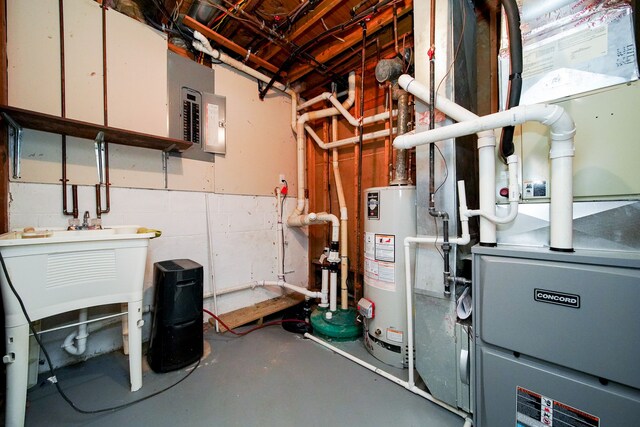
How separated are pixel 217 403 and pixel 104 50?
256 centimetres

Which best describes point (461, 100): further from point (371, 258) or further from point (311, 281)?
point (311, 281)

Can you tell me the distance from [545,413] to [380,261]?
1049mm

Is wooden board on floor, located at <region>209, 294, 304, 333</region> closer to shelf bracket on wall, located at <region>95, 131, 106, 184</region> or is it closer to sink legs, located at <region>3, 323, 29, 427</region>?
sink legs, located at <region>3, 323, 29, 427</region>

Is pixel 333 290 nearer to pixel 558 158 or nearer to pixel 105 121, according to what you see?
pixel 558 158

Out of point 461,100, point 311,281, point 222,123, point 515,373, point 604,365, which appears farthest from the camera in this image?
point 311,281

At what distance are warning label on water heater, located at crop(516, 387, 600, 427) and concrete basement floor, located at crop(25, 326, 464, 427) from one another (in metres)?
0.40

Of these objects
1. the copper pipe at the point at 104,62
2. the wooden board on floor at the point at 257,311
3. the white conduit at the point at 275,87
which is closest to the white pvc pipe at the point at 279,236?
the white conduit at the point at 275,87

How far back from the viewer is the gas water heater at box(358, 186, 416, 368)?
171 centimetres

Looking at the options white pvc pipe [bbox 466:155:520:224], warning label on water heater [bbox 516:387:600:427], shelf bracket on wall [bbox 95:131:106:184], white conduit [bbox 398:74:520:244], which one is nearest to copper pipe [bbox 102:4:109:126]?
shelf bracket on wall [bbox 95:131:106:184]

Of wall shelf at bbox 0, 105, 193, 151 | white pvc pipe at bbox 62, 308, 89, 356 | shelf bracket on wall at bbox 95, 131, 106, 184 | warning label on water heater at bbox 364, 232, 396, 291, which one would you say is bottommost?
white pvc pipe at bbox 62, 308, 89, 356

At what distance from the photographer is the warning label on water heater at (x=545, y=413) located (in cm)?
88

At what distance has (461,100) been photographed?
1454mm

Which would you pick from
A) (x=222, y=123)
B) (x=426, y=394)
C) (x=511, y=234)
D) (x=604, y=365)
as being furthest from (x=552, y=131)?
(x=222, y=123)

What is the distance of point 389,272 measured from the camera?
5.73ft
